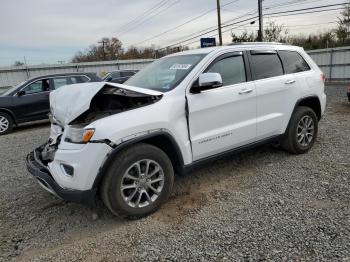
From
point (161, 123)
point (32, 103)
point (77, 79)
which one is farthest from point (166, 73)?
point (77, 79)

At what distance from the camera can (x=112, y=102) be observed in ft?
11.5

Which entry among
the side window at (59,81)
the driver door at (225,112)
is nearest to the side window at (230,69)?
the driver door at (225,112)

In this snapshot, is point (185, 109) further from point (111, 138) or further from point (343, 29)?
point (343, 29)

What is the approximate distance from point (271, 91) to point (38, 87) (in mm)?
7635

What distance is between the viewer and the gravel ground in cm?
281

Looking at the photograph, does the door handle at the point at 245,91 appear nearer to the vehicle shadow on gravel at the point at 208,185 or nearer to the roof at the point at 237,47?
the roof at the point at 237,47

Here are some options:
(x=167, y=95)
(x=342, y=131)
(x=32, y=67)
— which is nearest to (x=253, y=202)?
(x=167, y=95)

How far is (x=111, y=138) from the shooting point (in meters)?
3.01

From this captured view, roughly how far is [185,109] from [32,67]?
A: 18.5 m

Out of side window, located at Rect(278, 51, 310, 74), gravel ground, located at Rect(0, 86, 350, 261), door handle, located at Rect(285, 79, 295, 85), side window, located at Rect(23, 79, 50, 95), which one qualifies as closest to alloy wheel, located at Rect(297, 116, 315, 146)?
gravel ground, located at Rect(0, 86, 350, 261)

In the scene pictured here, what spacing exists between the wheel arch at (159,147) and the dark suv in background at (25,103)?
7.13m

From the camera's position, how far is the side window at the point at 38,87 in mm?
9484

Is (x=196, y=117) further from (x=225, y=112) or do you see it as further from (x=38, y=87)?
(x=38, y=87)

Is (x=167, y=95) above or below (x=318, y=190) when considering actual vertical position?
above
